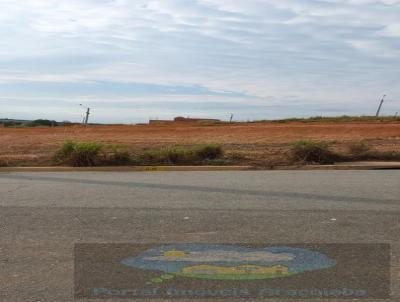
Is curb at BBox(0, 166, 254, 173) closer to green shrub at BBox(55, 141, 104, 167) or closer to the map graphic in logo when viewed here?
green shrub at BBox(55, 141, 104, 167)

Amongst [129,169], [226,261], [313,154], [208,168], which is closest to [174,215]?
[226,261]

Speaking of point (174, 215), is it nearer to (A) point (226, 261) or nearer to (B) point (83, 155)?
(A) point (226, 261)

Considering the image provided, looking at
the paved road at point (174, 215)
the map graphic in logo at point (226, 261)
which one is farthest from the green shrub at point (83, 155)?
the map graphic in logo at point (226, 261)

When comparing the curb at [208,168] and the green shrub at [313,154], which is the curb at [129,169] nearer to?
the curb at [208,168]

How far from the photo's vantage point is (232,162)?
53.1 ft

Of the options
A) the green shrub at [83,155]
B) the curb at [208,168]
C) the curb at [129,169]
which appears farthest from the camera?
the green shrub at [83,155]

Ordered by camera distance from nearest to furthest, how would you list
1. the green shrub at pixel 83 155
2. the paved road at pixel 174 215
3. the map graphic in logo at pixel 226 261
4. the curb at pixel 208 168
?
the map graphic in logo at pixel 226 261 → the paved road at pixel 174 215 → the curb at pixel 208 168 → the green shrub at pixel 83 155

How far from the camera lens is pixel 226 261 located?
5883 mm

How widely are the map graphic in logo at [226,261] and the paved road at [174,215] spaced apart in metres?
0.41

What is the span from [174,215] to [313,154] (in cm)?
875

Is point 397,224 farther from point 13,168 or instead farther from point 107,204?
point 13,168

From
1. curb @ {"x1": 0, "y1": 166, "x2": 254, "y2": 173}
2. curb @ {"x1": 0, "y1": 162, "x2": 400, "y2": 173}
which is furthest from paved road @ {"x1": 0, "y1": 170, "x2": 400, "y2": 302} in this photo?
curb @ {"x1": 0, "y1": 166, "x2": 254, "y2": 173}

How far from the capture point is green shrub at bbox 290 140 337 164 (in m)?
16.1

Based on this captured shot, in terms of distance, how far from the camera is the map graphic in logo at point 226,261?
5.49m
